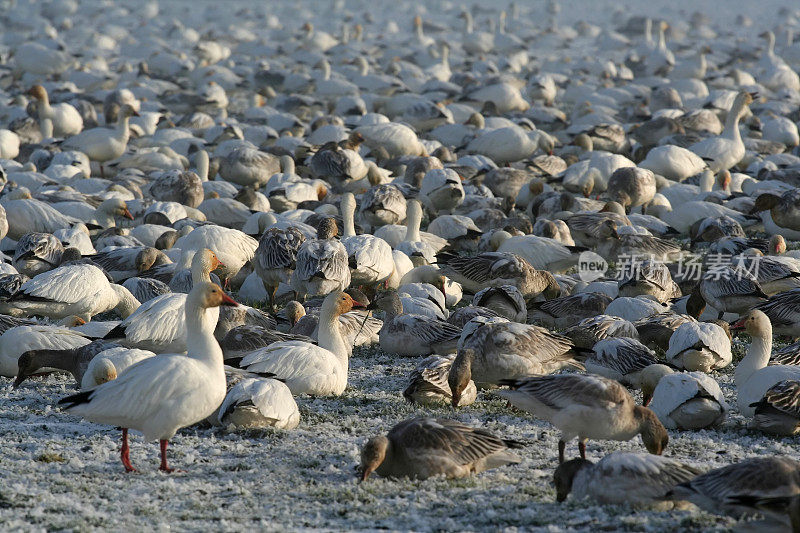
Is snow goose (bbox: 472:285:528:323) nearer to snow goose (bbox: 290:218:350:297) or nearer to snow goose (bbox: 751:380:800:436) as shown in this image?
snow goose (bbox: 290:218:350:297)

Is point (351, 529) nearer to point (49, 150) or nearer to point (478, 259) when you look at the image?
point (478, 259)

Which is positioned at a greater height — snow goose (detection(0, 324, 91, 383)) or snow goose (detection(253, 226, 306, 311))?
snow goose (detection(0, 324, 91, 383))

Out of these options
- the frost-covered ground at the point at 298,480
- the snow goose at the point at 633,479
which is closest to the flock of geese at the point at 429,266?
the snow goose at the point at 633,479

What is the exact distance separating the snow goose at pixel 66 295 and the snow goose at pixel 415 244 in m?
3.19

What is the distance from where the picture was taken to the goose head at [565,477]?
5070 mm

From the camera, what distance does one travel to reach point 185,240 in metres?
10.3

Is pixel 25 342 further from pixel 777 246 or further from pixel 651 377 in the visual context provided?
pixel 777 246

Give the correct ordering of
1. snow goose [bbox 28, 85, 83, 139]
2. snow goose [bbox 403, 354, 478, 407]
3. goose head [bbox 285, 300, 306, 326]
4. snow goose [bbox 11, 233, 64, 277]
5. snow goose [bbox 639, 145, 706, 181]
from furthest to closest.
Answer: snow goose [bbox 28, 85, 83, 139] → snow goose [bbox 639, 145, 706, 181] → snow goose [bbox 11, 233, 64, 277] → goose head [bbox 285, 300, 306, 326] → snow goose [bbox 403, 354, 478, 407]

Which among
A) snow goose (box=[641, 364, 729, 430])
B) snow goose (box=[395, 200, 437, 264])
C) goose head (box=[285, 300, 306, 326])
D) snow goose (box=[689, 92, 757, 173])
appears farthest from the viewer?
snow goose (box=[689, 92, 757, 173])

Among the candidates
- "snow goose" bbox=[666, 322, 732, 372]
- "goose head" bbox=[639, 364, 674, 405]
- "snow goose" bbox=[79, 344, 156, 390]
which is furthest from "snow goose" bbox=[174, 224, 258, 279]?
"goose head" bbox=[639, 364, 674, 405]

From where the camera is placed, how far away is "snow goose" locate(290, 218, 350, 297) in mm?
9055

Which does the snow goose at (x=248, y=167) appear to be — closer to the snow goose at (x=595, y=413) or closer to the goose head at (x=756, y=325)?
the goose head at (x=756, y=325)

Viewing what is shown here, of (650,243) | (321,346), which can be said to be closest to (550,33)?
(650,243)

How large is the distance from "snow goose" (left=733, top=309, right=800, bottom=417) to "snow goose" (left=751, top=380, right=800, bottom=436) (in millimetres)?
121
